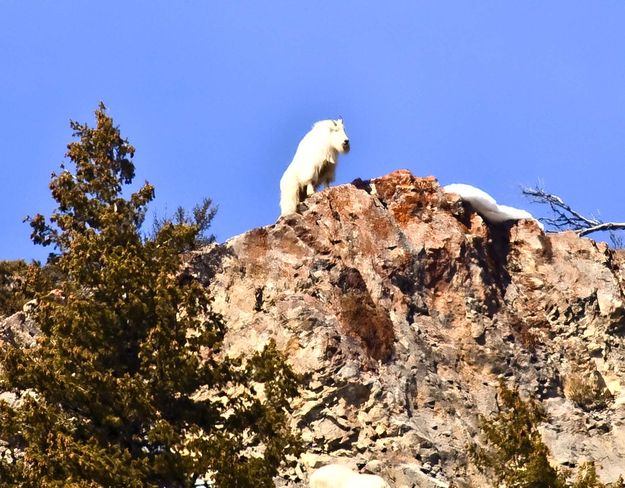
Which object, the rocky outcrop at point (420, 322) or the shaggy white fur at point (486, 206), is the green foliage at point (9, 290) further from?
the shaggy white fur at point (486, 206)

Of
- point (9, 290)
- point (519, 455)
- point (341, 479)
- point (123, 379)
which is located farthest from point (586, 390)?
point (9, 290)

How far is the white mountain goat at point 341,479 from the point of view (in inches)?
689

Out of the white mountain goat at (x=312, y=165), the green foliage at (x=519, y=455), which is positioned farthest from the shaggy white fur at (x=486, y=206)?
the green foliage at (x=519, y=455)

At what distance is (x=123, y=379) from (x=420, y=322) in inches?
307

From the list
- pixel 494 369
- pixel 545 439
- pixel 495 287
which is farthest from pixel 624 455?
pixel 495 287

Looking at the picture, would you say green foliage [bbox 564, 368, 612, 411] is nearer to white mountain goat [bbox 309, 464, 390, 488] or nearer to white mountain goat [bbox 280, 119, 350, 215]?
white mountain goat [bbox 309, 464, 390, 488]

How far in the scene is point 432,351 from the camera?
22.5 meters

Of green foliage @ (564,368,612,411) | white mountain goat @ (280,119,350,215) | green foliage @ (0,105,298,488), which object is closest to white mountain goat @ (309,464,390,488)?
green foliage @ (0,105,298,488)

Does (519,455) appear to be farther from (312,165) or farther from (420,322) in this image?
(312,165)

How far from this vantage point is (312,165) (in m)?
25.9

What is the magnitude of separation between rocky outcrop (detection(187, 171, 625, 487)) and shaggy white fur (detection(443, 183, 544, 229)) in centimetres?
21

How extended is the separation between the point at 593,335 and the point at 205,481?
399 inches

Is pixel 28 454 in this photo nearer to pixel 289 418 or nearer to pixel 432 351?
pixel 289 418

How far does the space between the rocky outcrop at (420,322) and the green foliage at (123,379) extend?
2241mm
